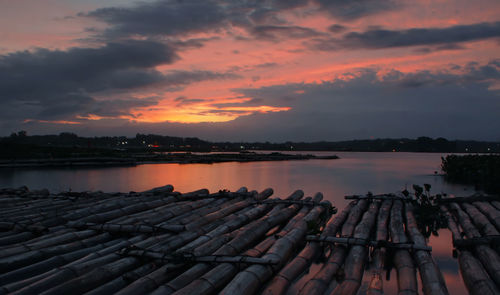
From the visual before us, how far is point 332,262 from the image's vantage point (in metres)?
7.34

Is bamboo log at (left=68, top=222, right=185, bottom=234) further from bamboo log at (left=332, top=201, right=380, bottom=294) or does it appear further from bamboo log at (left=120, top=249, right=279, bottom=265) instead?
bamboo log at (left=332, top=201, right=380, bottom=294)

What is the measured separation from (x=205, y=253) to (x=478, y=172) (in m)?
27.8

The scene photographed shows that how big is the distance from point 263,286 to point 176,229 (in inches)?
135

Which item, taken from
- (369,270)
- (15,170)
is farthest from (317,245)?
(15,170)

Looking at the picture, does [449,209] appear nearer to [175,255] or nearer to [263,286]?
[263,286]

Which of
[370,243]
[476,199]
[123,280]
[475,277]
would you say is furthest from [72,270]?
[476,199]

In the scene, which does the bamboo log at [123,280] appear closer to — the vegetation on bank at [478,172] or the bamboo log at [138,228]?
the bamboo log at [138,228]

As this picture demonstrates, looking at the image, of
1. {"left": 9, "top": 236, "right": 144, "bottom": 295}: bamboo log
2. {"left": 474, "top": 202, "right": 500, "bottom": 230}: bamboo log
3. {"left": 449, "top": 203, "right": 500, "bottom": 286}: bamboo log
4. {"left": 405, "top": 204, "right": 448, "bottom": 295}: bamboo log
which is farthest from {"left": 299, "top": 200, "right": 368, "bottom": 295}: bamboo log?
{"left": 474, "top": 202, "right": 500, "bottom": 230}: bamboo log

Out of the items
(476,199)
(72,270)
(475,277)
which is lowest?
(475,277)

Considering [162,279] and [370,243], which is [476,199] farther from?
[162,279]

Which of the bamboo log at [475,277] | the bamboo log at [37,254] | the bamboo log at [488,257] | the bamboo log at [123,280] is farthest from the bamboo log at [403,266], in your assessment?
the bamboo log at [37,254]

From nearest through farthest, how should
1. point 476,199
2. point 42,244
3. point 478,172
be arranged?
point 42,244 → point 476,199 → point 478,172

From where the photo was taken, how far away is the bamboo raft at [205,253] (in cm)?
596

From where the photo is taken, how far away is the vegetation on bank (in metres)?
22.1
